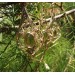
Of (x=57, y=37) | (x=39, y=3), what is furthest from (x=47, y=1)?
(x=57, y=37)

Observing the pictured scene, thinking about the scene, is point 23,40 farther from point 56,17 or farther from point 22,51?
point 56,17

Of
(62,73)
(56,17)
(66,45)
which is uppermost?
(56,17)

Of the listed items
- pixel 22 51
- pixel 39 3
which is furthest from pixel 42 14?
pixel 22 51

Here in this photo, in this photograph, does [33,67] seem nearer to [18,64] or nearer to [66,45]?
[18,64]

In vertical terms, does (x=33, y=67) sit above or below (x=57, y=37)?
below

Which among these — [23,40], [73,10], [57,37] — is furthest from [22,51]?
[73,10]

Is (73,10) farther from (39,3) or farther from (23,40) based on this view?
(23,40)

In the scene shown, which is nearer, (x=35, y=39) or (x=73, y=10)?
(x=35, y=39)

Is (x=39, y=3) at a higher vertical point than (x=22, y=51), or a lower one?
higher
